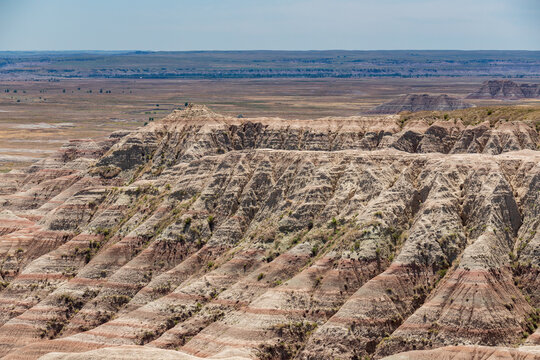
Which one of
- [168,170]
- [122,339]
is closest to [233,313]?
[122,339]

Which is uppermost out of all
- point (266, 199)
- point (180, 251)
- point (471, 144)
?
point (471, 144)

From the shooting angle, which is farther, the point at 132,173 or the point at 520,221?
Result: the point at 132,173

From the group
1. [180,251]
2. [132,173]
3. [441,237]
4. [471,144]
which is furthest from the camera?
[132,173]

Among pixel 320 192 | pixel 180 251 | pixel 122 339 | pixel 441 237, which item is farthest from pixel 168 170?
pixel 441 237

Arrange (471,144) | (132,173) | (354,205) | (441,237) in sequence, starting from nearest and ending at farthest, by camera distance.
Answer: (441,237) → (354,205) → (471,144) → (132,173)

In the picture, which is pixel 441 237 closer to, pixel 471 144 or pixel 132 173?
pixel 471 144

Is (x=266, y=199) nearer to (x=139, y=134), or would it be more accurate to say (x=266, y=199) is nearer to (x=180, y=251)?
(x=180, y=251)

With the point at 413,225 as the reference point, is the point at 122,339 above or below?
below
